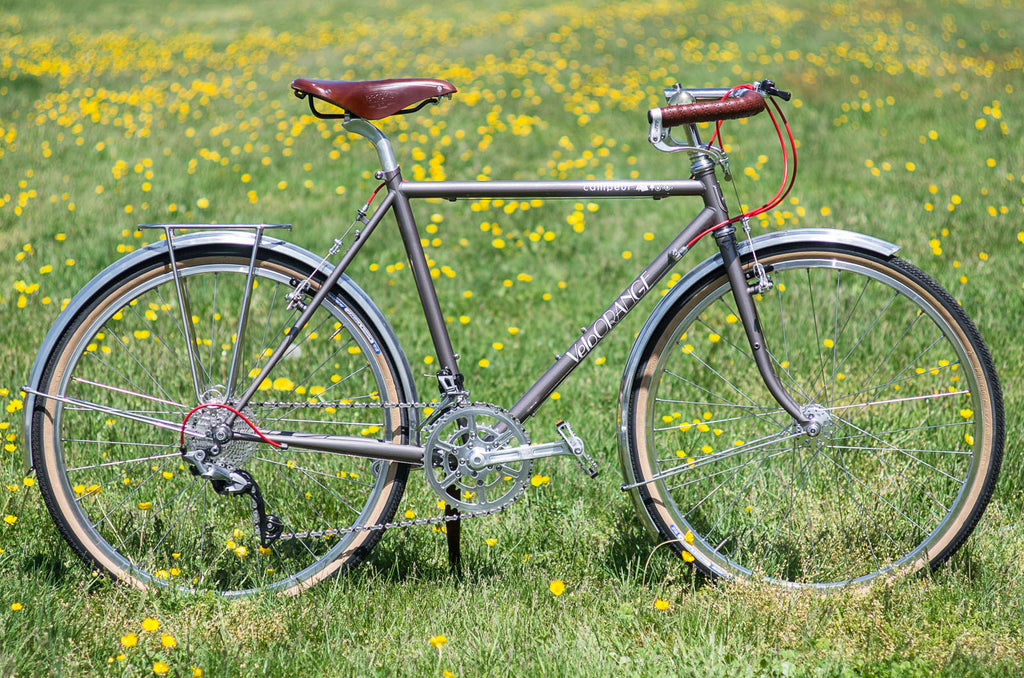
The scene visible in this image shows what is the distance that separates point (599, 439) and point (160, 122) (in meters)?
6.93

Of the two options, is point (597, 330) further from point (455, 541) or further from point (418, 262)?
point (455, 541)

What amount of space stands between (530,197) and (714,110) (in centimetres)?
59

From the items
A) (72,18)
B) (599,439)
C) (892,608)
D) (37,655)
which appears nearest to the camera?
(37,655)

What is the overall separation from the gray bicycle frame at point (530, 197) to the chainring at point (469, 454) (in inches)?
2.6

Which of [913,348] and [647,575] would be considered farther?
[913,348]

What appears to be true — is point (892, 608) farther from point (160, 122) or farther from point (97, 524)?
point (160, 122)

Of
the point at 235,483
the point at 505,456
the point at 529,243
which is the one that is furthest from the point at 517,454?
the point at 529,243

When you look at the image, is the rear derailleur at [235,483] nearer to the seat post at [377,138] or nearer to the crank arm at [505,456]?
the crank arm at [505,456]

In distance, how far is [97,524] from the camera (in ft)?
9.13

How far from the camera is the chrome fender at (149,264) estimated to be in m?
2.60

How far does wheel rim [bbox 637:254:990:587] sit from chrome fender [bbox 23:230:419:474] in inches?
31.9

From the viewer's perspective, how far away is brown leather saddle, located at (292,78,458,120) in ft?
8.24

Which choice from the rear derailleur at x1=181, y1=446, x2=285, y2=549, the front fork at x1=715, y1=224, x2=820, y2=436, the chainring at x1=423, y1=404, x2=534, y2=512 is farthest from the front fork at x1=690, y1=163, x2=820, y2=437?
the rear derailleur at x1=181, y1=446, x2=285, y2=549

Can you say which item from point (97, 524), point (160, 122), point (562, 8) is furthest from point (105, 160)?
point (562, 8)
